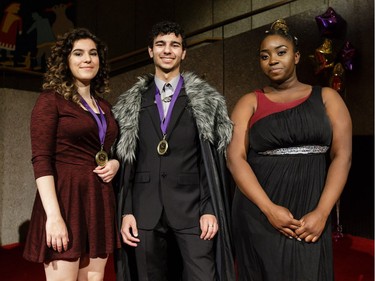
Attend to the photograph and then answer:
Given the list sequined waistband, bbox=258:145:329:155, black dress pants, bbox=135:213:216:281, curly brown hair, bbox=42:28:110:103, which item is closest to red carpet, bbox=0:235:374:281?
black dress pants, bbox=135:213:216:281

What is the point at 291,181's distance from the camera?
1.78 m

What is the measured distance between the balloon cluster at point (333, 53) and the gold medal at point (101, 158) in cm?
309

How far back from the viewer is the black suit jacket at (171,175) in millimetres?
1884

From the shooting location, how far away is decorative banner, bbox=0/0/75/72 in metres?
6.53

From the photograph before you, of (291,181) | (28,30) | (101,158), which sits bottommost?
(291,181)

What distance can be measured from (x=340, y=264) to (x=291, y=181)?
2146 millimetres

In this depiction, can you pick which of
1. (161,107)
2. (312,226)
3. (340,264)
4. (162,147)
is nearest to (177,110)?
(161,107)

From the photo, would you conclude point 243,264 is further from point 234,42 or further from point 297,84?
point 234,42

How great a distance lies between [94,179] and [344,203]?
350 centimetres

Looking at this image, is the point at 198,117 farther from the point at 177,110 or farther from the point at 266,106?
the point at 266,106

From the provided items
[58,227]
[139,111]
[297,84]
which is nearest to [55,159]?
[58,227]

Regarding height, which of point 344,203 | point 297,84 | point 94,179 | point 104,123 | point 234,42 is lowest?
point 344,203

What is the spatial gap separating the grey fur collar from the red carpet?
1.73m

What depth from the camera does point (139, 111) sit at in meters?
2.00
